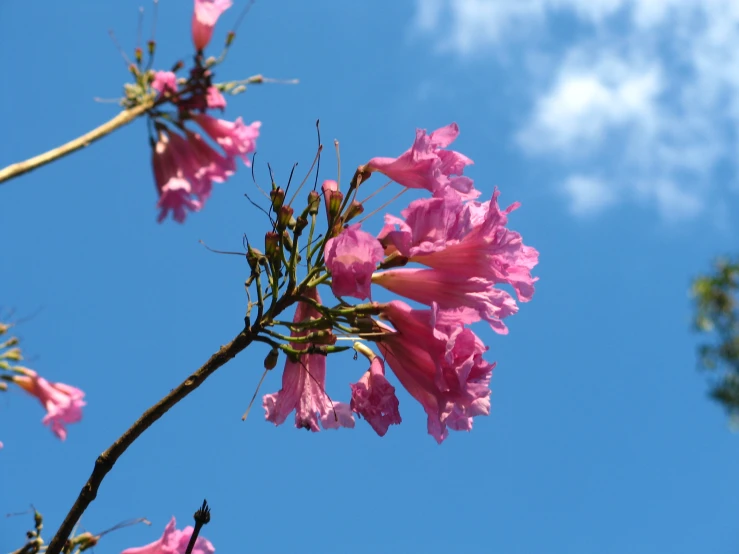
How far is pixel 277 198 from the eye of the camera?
2.24 meters

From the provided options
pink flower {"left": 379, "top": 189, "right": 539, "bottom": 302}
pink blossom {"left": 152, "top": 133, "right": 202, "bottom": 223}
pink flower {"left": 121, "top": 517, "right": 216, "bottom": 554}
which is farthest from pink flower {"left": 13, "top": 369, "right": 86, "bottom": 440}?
pink flower {"left": 379, "top": 189, "right": 539, "bottom": 302}

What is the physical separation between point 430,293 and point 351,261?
1.36 feet

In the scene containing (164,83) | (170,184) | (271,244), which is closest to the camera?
(271,244)

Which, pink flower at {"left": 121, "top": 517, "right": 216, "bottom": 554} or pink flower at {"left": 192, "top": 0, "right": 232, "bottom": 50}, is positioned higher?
pink flower at {"left": 192, "top": 0, "right": 232, "bottom": 50}

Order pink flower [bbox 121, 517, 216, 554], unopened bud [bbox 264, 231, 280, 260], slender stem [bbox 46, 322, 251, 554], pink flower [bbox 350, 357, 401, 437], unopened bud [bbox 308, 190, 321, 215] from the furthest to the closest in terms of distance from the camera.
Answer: pink flower [bbox 121, 517, 216, 554] < pink flower [bbox 350, 357, 401, 437] < unopened bud [bbox 308, 190, 321, 215] < unopened bud [bbox 264, 231, 280, 260] < slender stem [bbox 46, 322, 251, 554]

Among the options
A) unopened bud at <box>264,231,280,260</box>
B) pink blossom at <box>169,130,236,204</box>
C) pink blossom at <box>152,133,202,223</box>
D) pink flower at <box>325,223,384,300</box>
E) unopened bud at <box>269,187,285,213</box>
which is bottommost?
pink flower at <box>325,223,384,300</box>

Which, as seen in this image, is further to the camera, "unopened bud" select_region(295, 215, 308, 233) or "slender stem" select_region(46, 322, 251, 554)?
"unopened bud" select_region(295, 215, 308, 233)

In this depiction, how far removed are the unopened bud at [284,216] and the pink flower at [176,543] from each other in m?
1.29

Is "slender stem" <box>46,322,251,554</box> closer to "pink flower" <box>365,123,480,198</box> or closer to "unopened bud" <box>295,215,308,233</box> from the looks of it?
"unopened bud" <box>295,215,308,233</box>

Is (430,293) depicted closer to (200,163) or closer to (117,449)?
(117,449)

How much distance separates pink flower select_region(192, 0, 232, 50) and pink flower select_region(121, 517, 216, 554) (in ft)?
11.6

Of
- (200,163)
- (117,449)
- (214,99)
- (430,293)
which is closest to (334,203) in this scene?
(430,293)

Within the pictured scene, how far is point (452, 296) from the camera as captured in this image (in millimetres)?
2312

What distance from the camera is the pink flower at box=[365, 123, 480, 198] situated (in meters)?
2.45
